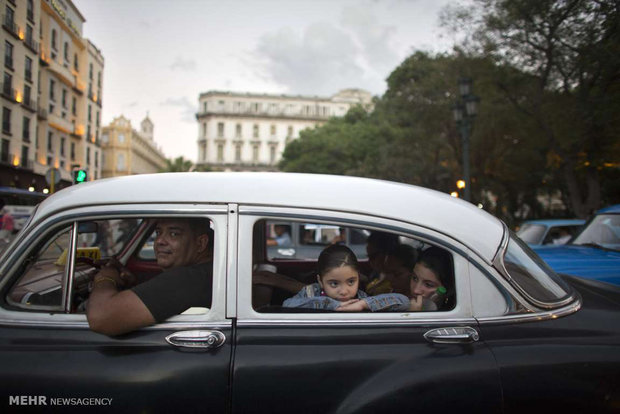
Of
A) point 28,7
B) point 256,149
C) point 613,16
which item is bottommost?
point 28,7

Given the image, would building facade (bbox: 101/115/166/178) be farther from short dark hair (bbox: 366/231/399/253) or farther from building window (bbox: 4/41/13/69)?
short dark hair (bbox: 366/231/399/253)

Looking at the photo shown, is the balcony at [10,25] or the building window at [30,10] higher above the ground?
the building window at [30,10]

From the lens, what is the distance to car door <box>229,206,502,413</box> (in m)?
1.60

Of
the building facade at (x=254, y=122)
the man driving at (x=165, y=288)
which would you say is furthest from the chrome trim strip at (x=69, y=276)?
the building facade at (x=254, y=122)

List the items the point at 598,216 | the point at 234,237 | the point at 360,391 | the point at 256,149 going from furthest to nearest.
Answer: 1. the point at 256,149
2. the point at 598,216
3. the point at 234,237
4. the point at 360,391

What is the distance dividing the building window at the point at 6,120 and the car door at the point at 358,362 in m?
3.64

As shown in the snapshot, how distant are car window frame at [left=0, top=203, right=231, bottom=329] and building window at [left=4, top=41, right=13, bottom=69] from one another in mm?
2625

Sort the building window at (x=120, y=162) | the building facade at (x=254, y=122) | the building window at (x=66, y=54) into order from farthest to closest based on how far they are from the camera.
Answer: the building facade at (x=254, y=122), the building window at (x=120, y=162), the building window at (x=66, y=54)

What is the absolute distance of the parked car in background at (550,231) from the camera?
9.48m

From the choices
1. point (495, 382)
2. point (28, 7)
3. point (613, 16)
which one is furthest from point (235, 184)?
point (613, 16)

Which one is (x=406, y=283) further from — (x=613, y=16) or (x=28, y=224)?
(x=613, y=16)

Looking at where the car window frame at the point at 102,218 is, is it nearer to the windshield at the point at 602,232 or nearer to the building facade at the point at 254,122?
the windshield at the point at 602,232

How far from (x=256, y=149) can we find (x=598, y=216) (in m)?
97.3

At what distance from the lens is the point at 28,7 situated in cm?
369
